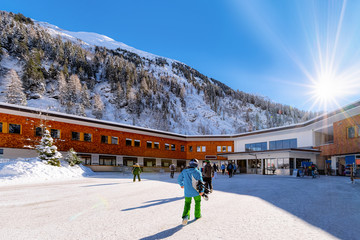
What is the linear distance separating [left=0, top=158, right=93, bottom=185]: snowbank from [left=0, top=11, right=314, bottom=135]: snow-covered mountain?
1981 inches

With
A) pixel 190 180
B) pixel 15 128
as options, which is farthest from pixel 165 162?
pixel 190 180

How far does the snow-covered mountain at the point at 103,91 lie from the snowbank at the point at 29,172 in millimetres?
50323

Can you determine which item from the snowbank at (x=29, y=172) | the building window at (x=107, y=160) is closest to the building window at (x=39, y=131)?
the snowbank at (x=29, y=172)

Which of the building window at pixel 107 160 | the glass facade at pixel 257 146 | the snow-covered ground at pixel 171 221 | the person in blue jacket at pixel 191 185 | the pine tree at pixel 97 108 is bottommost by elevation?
the building window at pixel 107 160

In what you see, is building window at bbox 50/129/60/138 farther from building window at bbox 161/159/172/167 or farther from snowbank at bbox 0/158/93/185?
building window at bbox 161/159/172/167

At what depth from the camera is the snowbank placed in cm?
1623

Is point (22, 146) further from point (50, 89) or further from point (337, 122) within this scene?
point (50, 89)

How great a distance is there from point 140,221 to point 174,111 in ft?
351

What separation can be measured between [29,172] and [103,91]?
90.3 metres

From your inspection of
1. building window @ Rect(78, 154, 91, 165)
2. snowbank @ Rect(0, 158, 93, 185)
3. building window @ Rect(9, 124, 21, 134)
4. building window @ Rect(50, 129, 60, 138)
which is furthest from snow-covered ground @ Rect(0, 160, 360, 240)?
building window @ Rect(78, 154, 91, 165)

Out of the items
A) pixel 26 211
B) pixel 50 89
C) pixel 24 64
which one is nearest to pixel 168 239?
pixel 26 211

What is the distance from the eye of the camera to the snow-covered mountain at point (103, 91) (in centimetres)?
8238

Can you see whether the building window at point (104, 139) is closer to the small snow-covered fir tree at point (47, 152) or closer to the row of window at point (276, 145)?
the small snow-covered fir tree at point (47, 152)

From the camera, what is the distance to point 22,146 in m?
26.8
